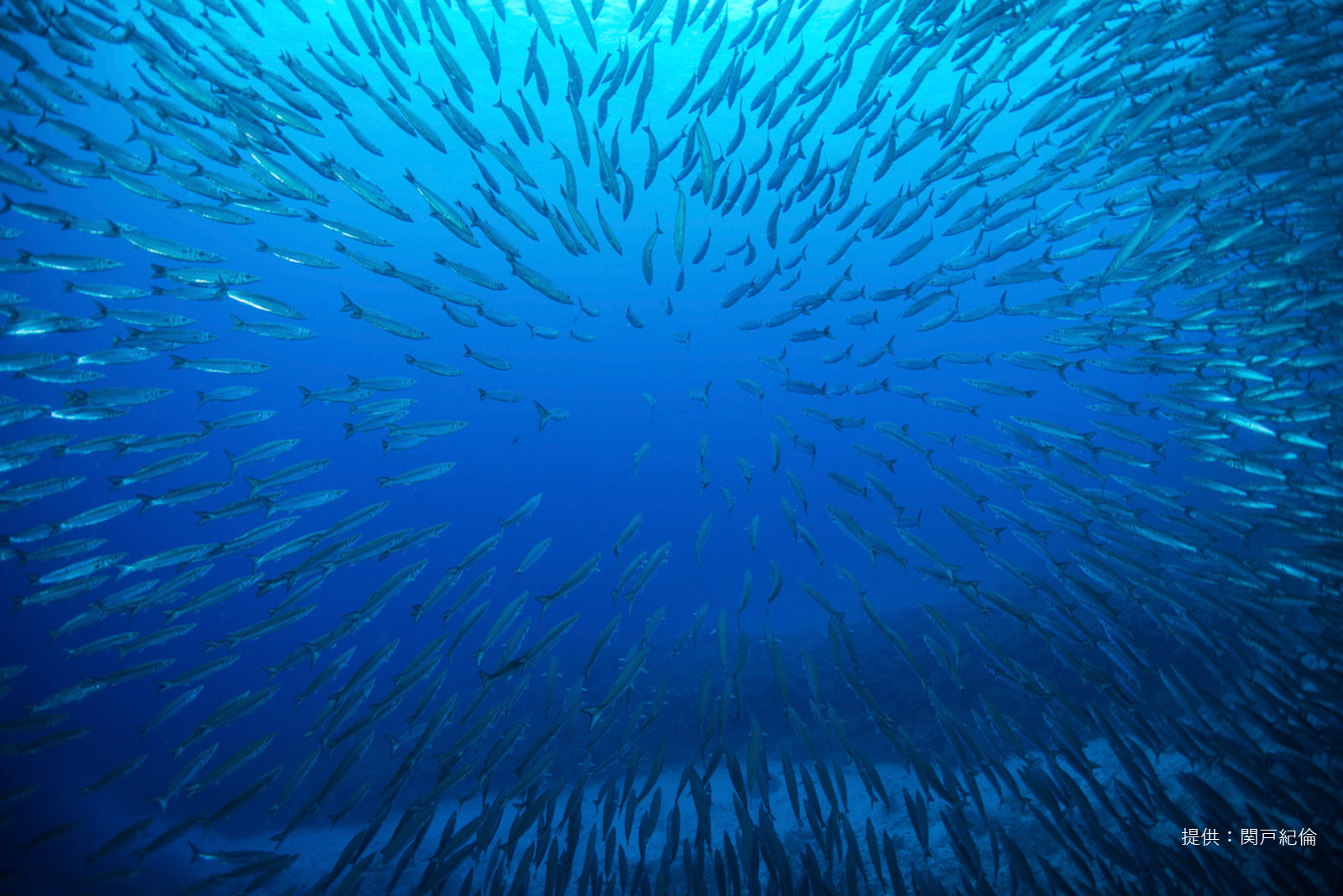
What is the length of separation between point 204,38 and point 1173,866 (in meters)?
24.6

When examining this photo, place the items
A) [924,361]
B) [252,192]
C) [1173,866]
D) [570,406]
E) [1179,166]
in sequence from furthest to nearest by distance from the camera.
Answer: [570,406], [924,361], [1179,166], [252,192], [1173,866]

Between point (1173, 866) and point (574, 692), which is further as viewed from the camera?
point (574, 692)

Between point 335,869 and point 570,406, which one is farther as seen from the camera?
→ point 570,406

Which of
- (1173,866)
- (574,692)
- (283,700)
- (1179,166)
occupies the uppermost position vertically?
(1179,166)

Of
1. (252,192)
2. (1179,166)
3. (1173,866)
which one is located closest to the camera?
(1173,866)

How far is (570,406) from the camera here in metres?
56.5

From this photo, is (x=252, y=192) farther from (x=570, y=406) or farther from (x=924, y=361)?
(x=570, y=406)

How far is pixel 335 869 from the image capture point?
16.1ft

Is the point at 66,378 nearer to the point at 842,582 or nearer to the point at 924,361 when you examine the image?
the point at 924,361

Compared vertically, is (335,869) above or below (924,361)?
below

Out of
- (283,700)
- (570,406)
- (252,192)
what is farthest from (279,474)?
(570,406)

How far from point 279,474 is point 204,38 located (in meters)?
16.2

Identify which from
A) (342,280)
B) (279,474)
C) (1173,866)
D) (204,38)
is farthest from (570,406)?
(1173,866)

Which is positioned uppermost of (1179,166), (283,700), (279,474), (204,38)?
(204,38)
